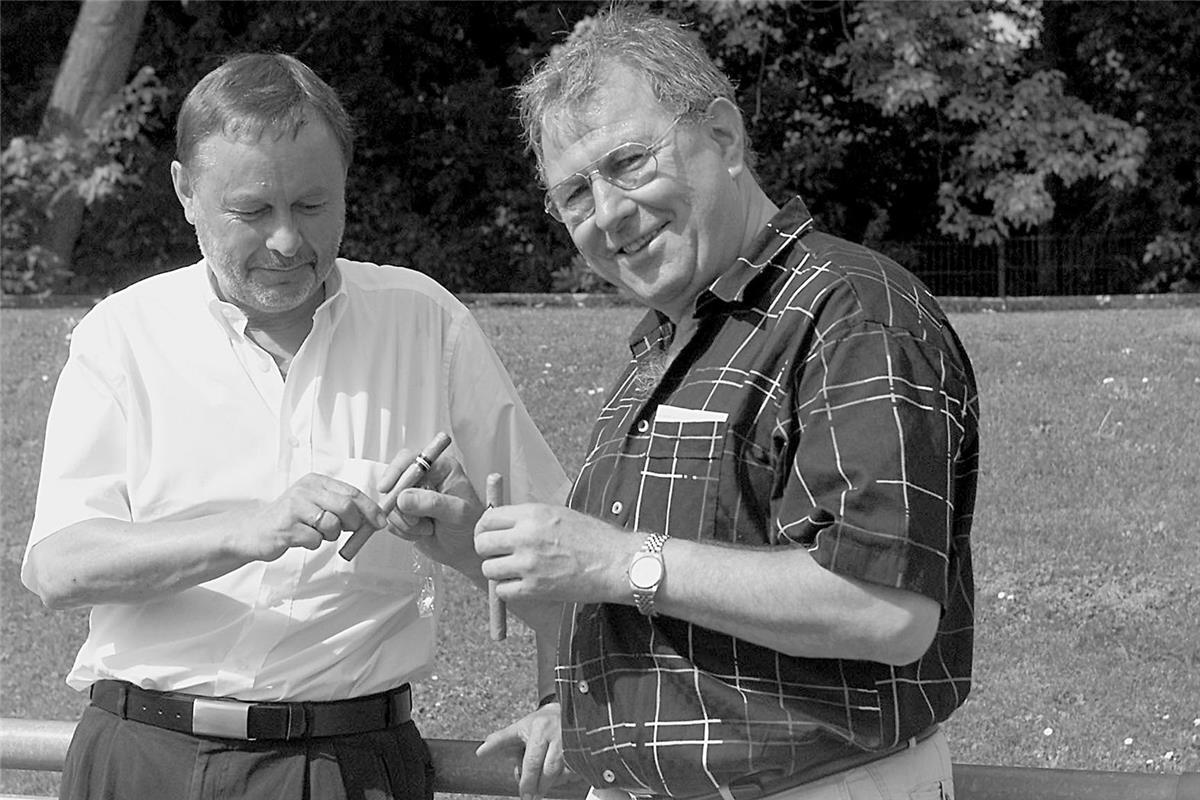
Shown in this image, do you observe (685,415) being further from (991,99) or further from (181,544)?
(991,99)

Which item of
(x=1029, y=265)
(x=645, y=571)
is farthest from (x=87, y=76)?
(x=645, y=571)

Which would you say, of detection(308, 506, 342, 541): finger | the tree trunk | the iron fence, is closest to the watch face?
detection(308, 506, 342, 541): finger

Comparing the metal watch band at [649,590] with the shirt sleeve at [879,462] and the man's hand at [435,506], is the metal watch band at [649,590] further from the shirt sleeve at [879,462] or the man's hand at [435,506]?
the man's hand at [435,506]

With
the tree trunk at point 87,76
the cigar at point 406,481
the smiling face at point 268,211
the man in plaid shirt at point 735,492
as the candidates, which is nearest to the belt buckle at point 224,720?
the cigar at point 406,481

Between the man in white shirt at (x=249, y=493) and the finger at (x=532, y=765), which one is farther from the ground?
the man in white shirt at (x=249, y=493)

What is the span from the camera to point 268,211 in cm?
245

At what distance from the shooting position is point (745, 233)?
2.06 m

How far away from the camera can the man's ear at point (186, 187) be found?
251cm

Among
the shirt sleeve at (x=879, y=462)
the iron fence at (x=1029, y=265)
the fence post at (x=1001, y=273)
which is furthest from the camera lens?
the iron fence at (x=1029, y=265)

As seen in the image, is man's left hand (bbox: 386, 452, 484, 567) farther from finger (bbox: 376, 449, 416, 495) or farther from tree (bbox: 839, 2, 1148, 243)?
tree (bbox: 839, 2, 1148, 243)

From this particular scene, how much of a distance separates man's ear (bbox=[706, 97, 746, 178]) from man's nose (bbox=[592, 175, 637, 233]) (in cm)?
15

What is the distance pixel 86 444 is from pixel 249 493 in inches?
10.4

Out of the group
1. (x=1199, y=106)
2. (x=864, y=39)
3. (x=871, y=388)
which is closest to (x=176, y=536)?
(x=871, y=388)

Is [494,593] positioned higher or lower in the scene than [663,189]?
lower
